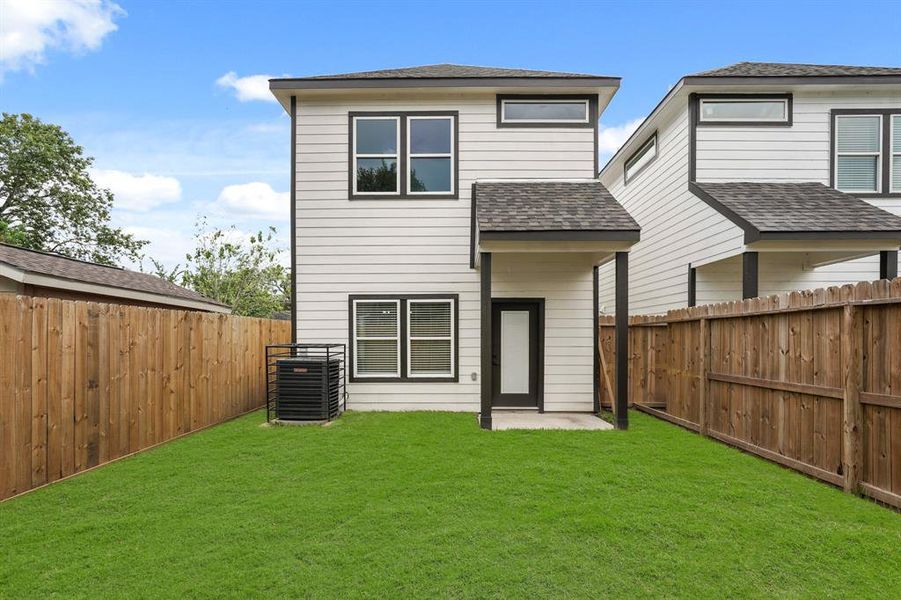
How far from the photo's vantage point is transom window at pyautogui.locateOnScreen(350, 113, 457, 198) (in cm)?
838

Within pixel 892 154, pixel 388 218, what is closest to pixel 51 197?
pixel 388 218

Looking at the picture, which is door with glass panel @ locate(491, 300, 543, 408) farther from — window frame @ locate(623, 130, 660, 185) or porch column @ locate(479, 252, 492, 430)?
window frame @ locate(623, 130, 660, 185)

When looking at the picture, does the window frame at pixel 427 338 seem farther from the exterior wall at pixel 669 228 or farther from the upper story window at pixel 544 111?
the exterior wall at pixel 669 228

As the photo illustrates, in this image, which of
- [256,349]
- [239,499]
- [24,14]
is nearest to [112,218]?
[24,14]

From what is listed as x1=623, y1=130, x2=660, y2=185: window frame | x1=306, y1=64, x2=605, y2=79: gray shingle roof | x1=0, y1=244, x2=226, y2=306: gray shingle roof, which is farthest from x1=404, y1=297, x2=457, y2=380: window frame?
x1=0, y1=244, x2=226, y2=306: gray shingle roof

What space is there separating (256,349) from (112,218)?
20.0 metres

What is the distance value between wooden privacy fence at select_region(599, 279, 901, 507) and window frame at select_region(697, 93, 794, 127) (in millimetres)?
4044

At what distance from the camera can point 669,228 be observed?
9625mm

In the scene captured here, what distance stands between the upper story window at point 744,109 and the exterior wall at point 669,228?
387 mm

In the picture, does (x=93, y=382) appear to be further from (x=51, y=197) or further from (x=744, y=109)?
(x=51, y=197)

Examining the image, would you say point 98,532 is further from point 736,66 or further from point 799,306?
point 736,66

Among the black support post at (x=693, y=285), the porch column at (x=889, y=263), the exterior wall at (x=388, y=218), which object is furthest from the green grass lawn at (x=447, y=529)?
the porch column at (x=889, y=263)

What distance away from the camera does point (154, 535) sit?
130 inches

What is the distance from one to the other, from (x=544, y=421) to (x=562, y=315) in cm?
Result: 198
